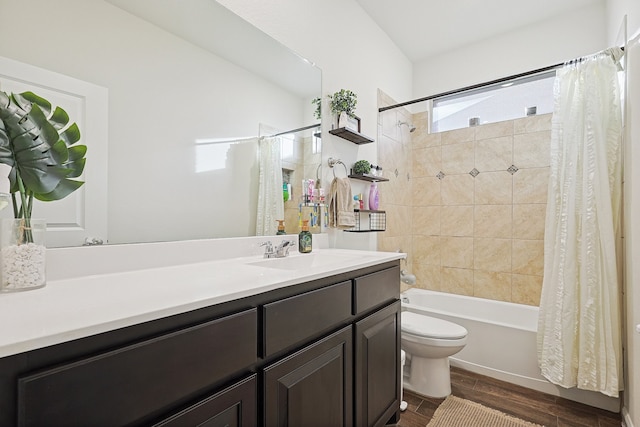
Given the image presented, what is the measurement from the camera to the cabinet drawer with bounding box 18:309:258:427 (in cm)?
51

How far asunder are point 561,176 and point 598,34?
135cm

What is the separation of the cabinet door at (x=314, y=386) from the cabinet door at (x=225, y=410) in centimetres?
6

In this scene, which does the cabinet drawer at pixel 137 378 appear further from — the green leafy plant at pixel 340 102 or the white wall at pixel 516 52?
the white wall at pixel 516 52

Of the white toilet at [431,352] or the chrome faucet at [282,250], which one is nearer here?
the chrome faucet at [282,250]

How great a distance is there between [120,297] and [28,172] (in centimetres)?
43

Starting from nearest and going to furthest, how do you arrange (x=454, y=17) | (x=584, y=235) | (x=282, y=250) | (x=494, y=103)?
(x=282, y=250) < (x=584, y=235) < (x=454, y=17) < (x=494, y=103)

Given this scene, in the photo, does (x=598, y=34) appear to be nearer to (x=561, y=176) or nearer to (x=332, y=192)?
(x=561, y=176)

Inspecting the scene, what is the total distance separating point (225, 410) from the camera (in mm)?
772

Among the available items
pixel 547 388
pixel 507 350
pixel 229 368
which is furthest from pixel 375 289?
pixel 547 388

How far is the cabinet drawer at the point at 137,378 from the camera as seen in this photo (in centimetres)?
51

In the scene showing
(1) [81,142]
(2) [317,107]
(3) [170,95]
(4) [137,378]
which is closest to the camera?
(4) [137,378]

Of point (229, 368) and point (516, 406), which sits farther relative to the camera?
point (516, 406)

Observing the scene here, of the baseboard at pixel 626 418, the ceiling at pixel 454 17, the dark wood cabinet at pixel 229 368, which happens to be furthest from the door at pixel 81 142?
the baseboard at pixel 626 418

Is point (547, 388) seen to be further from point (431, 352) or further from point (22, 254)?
point (22, 254)
